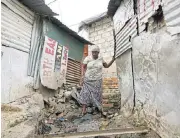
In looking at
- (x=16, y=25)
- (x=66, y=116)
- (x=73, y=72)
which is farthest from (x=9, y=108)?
(x=73, y=72)

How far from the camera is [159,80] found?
9.42 feet

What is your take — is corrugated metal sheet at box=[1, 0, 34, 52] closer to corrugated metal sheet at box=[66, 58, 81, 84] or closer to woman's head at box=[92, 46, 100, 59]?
woman's head at box=[92, 46, 100, 59]

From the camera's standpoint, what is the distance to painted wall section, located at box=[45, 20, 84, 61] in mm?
6864

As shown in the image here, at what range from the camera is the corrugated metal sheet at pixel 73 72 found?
27.9ft

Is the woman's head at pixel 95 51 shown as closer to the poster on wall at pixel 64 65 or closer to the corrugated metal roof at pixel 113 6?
the corrugated metal roof at pixel 113 6

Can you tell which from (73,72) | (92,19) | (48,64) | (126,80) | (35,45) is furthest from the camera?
(92,19)

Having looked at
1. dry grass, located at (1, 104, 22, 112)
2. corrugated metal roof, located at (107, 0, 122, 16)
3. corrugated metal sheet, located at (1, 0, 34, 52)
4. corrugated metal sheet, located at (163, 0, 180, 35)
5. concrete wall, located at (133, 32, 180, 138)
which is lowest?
dry grass, located at (1, 104, 22, 112)

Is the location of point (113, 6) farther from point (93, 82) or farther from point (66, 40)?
point (66, 40)

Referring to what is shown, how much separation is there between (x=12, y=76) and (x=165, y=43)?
378cm

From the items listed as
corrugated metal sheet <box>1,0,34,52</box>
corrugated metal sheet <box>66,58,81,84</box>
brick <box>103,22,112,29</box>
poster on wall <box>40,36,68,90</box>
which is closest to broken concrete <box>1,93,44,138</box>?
poster on wall <box>40,36,68,90</box>

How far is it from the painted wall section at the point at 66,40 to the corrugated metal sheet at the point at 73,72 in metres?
0.25

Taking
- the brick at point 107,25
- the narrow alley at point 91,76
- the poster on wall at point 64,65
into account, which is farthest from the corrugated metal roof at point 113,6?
the brick at point 107,25

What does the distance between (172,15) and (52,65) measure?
503 cm

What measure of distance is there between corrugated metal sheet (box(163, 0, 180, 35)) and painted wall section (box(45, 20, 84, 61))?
474 centimetres
